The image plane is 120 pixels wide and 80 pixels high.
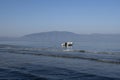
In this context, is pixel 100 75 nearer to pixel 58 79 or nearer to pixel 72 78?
pixel 72 78

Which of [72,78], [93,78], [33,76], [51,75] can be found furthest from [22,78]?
[93,78]

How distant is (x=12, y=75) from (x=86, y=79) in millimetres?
6538

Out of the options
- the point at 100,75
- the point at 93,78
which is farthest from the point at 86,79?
the point at 100,75

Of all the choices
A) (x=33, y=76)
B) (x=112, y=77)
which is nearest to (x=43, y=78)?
(x=33, y=76)

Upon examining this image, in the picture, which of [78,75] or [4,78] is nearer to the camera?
[4,78]

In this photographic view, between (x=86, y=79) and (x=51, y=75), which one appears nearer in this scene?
(x=86, y=79)

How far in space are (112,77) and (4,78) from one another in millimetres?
9240

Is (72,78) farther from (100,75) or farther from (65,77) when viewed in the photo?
(100,75)

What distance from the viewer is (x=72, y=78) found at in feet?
63.8

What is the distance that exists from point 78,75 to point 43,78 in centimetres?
341

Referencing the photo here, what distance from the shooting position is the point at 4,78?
19000mm

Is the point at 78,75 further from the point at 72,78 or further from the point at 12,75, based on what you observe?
the point at 12,75

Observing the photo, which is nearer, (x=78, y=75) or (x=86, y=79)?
(x=86, y=79)

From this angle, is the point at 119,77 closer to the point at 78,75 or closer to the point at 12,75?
the point at 78,75
